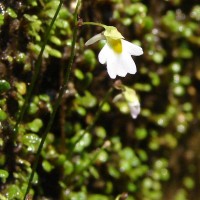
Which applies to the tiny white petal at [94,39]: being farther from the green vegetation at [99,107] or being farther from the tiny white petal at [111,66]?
the green vegetation at [99,107]

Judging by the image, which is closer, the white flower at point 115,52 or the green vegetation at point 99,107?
the white flower at point 115,52

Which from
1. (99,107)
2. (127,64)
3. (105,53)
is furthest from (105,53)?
(99,107)

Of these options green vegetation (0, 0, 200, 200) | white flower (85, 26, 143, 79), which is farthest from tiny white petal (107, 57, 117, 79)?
green vegetation (0, 0, 200, 200)

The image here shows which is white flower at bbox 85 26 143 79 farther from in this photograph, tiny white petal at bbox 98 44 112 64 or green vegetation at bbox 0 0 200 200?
green vegetation at bbox 0 0 200 200

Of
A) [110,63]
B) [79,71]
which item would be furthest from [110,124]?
[110,63]

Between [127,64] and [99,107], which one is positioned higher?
[127,64]

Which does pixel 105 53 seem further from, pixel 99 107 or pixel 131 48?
pixel 99 107

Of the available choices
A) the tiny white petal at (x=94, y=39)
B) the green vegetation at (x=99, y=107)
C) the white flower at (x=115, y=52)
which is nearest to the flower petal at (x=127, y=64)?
the white flower at (x=115, y=52)

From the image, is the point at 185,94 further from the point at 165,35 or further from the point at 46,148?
the point at 46,148
